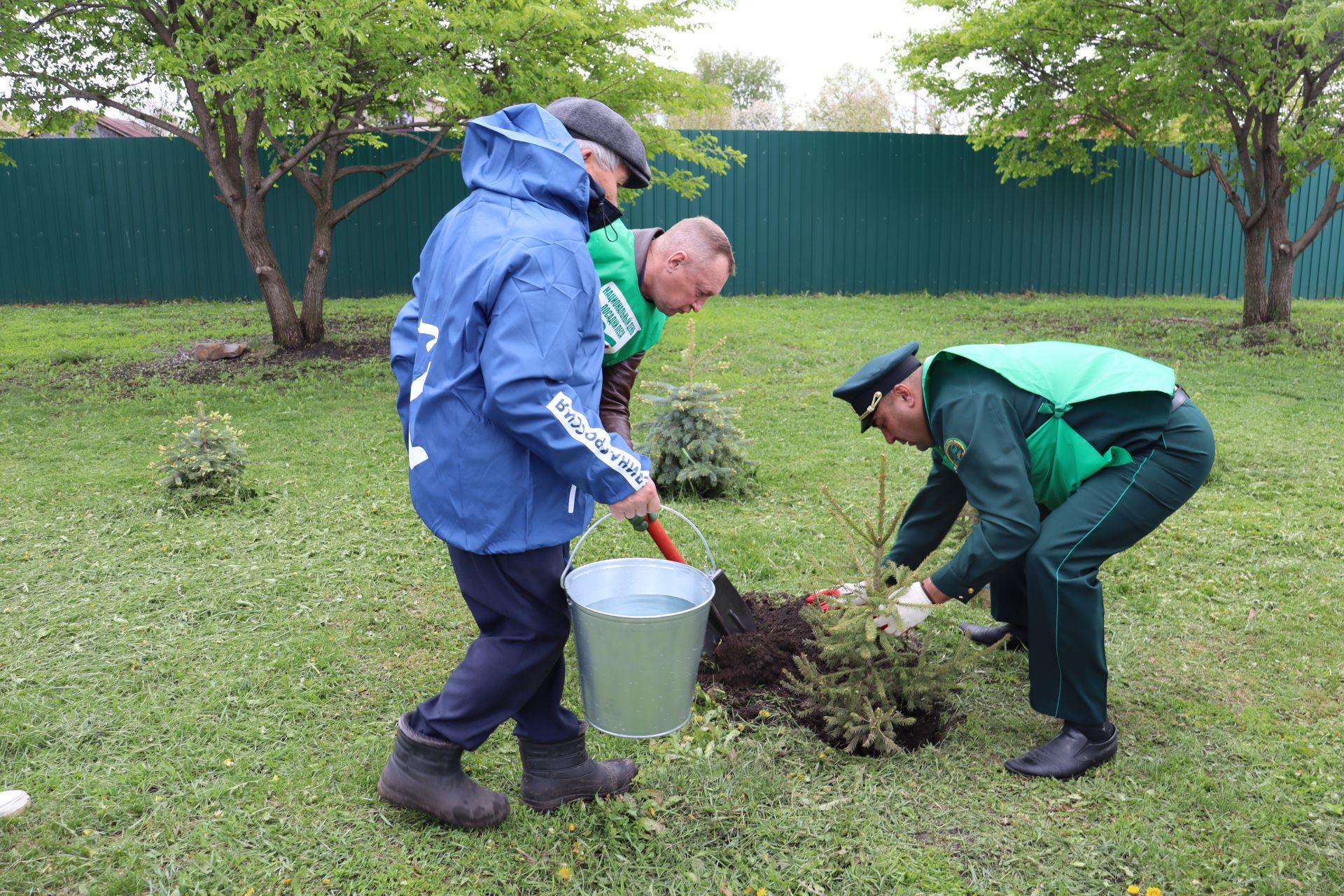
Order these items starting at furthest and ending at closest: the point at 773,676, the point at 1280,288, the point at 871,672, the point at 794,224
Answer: the point at 794,224
the point at 1280,288
the point at 773,676
the point at 871,672

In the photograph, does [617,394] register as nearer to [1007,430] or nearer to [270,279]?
[1007,430]

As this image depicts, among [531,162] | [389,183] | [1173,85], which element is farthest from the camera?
[389,183]

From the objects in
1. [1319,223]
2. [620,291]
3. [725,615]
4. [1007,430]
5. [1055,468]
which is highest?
[1319,223]

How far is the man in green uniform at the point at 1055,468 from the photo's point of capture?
2.73m

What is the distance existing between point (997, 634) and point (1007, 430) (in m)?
1.38

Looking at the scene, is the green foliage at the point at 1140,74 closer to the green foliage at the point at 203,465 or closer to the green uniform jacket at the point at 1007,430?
the green uniform jacket at the point at 1007,430

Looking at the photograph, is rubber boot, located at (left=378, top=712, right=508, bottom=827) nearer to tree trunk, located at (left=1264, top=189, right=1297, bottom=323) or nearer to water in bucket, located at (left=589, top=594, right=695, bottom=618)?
water in bucket, located at (left=589, top=594, right=695, bottom=618)

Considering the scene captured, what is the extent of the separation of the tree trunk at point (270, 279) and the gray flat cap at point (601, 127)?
8275 mm

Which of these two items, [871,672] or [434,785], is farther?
[871,672]

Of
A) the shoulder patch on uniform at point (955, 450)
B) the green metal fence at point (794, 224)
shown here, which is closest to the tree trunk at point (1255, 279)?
the green metal fence at point (794, 224)

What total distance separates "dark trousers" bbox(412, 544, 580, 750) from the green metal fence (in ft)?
42.4

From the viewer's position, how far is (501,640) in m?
2.41

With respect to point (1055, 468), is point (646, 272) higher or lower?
higher

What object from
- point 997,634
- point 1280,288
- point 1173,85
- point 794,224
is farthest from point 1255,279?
point 997,634
